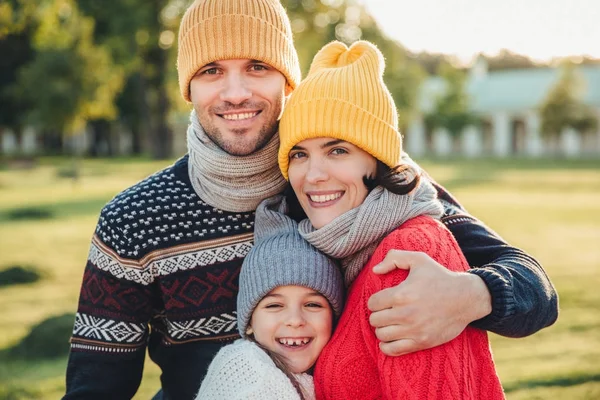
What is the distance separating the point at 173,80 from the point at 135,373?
28.8 m

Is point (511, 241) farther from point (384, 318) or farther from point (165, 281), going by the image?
point (384, 318)

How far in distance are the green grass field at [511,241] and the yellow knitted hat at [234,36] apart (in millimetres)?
3555

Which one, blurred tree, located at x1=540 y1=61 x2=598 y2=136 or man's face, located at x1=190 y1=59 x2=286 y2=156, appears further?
blurred tree, located at x1=540 y1=61 x2=598 y2=136

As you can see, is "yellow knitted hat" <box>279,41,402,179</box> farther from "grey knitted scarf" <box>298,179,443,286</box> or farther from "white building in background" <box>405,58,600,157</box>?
"white building in background" <box>405,58,600,157</box>

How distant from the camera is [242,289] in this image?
271 cm

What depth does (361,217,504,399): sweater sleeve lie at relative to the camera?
79.1 inches

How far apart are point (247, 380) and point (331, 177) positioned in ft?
2.55

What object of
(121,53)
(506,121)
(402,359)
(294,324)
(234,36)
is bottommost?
(506,121)

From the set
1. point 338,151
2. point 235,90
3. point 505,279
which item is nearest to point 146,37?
point 235,90

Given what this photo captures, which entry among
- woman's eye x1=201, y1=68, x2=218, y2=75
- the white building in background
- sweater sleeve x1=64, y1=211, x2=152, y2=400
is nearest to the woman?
woman's eye x1=201, y1=68, x2=218, y2=75

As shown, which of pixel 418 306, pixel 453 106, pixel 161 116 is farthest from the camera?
pixel 453 106

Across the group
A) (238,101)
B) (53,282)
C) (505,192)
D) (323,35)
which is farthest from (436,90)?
(238,101)

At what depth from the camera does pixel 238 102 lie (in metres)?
2.97

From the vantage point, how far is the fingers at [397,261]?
2.14 metres
